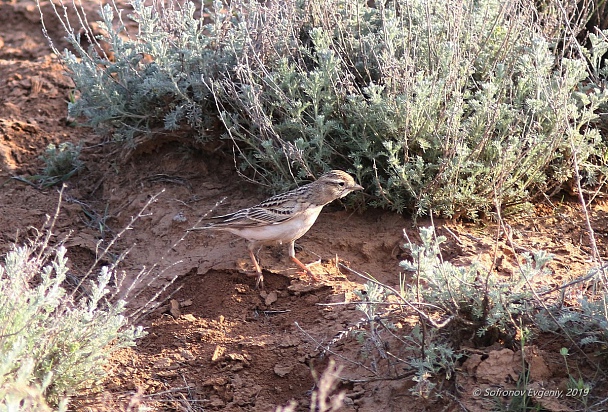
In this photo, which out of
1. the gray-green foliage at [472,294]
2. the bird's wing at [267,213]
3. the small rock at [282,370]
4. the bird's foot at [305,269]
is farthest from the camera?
the bird's wing at [267,213]

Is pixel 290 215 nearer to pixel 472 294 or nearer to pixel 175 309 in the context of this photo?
pixel 175 309

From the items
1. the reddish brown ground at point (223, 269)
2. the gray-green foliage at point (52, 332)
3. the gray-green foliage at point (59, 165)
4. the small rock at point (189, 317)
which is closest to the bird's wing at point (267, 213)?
the reddish brown ground at point (223, 269)

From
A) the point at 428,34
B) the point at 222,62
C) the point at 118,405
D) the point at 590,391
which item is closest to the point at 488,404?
the point at 590,391

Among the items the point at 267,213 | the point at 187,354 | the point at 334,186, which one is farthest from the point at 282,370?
the point at 334,186

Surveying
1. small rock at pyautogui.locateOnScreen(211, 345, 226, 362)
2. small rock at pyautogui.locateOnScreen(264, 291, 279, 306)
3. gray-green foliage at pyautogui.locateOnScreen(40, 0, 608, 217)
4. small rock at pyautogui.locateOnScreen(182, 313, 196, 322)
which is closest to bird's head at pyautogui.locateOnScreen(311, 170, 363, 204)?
gray-green foliage at pyautogui.locateOnScreen(40, 0, 608, 217)

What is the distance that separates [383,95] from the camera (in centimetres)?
660

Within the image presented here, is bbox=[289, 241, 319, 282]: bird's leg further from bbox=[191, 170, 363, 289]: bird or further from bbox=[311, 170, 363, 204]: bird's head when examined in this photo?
bbox=[311, 170, 363, 204]: bird's head

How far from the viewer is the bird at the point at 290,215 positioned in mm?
6348

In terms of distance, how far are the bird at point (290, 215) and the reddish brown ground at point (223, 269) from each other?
191mm

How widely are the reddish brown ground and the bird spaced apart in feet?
0.63

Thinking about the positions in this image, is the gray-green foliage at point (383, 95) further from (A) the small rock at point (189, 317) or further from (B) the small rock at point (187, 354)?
(B) the small rock at point (187, 354)

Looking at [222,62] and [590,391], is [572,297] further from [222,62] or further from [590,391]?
[222,62]

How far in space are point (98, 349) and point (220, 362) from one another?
916 millimetres

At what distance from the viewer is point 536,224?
6.71 m
